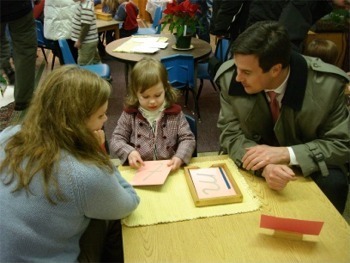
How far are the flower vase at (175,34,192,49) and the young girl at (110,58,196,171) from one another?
1.59 meters

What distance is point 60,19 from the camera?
13.9 feet

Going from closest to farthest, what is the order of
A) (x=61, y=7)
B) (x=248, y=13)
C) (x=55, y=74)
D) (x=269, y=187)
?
1. (x=55, y=74)
2. (x=269, y=187)
3. (x=248, y=13)
4. (x=61, y=7)

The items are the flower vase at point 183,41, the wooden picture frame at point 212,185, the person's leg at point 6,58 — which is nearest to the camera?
the wooden picture frame at point 212,185

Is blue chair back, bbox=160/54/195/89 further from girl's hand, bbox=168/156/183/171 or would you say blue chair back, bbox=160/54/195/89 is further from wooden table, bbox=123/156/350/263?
wooden table, bbox=123/156/350/263

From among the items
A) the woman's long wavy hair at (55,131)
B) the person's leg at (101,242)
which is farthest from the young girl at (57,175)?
the person's leg at (101,242)

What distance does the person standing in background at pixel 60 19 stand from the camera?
13.8ft

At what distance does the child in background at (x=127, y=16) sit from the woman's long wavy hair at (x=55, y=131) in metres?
4.47

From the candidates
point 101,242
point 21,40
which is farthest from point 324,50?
point 21,40

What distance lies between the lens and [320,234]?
41.6 inches

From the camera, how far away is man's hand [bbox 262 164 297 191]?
48.4 inches

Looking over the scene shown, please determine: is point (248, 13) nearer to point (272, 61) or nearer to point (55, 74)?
point (272, 61)

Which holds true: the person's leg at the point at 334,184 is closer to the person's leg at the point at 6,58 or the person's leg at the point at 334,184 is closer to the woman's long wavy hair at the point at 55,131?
the woman's long wavy hair at the point at 55,131

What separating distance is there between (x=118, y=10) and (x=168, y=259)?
495 centimetres

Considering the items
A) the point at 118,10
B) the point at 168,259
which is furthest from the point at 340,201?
the point at 118,10
